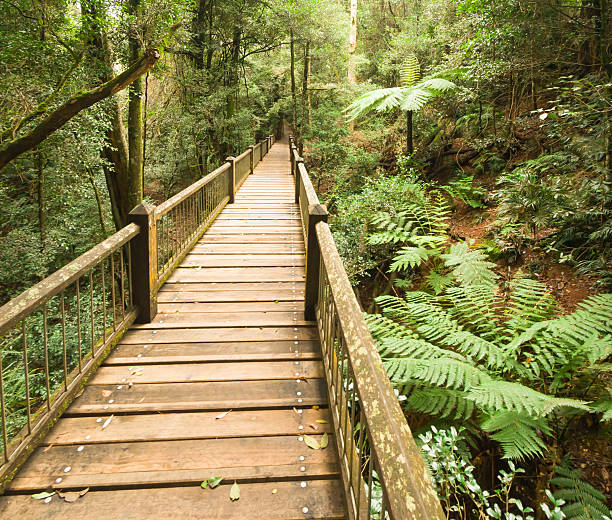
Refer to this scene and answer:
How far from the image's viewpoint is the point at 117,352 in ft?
10.8

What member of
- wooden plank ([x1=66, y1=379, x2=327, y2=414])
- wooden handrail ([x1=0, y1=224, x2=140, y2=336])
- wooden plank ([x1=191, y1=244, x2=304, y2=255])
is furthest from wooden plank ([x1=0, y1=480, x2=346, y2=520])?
wooden plank ([x1=191, y1=244, x2=304, y2=255])

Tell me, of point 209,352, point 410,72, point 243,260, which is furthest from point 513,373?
point 410,72

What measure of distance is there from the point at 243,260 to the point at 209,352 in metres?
2.51

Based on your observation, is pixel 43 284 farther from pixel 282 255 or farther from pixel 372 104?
pixel 372 104

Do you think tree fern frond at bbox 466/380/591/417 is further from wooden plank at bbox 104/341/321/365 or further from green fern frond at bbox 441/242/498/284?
green fern frond at bbox 441/242/498/284

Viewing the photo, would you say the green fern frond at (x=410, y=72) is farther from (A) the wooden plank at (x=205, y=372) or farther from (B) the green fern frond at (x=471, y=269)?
(A) the wooden plank at (x=205, y=372)

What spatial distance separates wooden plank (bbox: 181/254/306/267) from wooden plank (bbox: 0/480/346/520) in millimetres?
3683

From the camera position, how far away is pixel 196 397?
2773 mm

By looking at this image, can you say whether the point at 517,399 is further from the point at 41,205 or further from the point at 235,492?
the point at 41,205

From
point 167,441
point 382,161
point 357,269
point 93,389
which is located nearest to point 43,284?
point 93,389

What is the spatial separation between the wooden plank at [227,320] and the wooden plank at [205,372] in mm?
659

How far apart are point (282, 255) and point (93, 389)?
356 cm

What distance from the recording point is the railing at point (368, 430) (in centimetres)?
102

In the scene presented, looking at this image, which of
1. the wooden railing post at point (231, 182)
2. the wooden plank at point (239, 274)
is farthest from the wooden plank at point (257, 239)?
the wooden railing post at point (231, 182)
